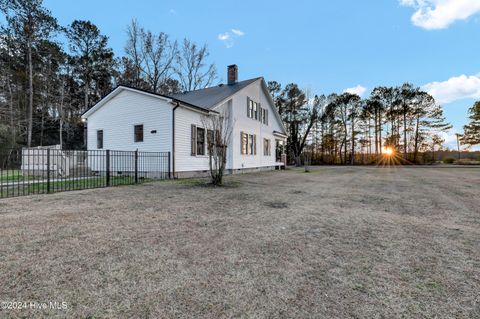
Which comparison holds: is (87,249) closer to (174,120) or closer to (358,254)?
(358,254)

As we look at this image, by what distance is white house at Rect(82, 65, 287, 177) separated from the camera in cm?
1088

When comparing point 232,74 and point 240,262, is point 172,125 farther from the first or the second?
point 232,74

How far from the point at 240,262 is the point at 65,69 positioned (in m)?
29.7

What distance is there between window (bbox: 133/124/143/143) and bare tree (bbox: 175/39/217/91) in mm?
18625

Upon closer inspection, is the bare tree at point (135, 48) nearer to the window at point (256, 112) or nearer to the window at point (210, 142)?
the window at point (256, 112)

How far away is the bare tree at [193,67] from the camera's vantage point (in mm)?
28312

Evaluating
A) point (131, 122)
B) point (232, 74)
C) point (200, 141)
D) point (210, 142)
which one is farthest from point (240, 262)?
point (232, 74)

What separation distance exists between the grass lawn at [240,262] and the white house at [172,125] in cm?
647

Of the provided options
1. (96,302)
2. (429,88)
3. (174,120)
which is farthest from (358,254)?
(429,88)

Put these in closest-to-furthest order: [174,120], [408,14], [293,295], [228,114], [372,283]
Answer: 1. [293,295]
2. [372,283]
3. [174,120]
4. [408,14]
5. [228,114]

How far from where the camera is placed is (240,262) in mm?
2584

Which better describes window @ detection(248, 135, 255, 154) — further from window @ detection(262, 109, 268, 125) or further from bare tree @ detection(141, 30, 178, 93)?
bare tree @ detection(141, 30, 178, 93)

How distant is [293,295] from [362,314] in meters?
0.52

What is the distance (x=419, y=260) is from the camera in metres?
2.67
